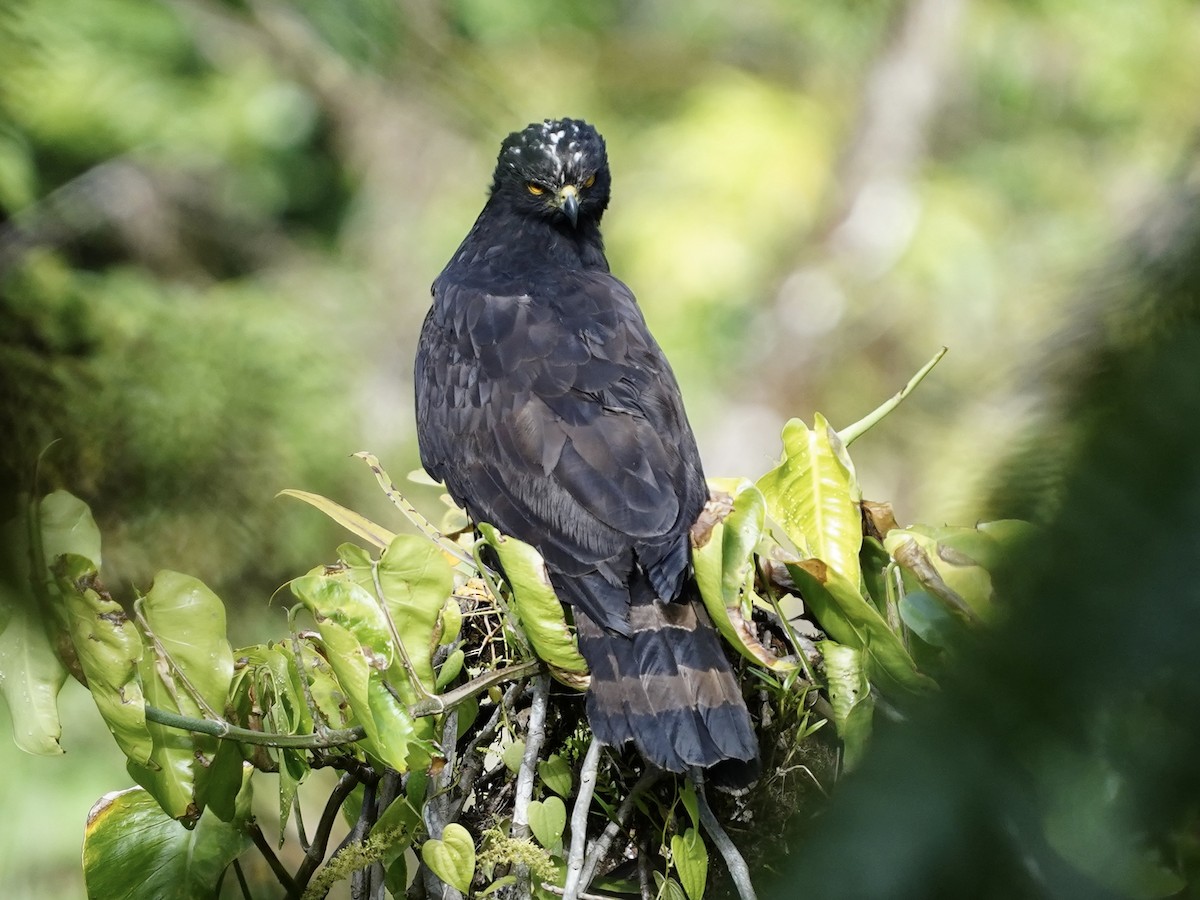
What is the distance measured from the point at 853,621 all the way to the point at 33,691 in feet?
2.94

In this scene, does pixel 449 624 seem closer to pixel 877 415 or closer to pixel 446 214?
pixel 877 415

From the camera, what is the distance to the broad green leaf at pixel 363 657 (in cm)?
127

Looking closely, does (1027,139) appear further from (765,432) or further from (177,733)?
(177,733)

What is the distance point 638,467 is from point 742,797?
728mm

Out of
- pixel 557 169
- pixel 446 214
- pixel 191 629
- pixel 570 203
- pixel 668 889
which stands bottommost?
pixel 668 889

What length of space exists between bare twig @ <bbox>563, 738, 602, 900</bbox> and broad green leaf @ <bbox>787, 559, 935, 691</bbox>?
334mm

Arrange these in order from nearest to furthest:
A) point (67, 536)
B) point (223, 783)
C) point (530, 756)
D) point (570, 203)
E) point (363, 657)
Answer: point (67, 536), point (363, 657), point (223, 783), point (530, 756), point (570, 203)

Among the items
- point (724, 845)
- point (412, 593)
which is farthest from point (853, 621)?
point (412, 593)

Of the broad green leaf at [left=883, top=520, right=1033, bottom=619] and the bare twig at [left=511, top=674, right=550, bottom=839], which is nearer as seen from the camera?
the broad green leaf at [left=883, top=520, right=1033, bottom=619]

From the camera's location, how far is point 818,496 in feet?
5.07

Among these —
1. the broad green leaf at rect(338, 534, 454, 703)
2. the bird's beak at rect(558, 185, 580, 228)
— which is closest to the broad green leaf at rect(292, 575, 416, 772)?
the broad green leaf at rect(338, 534, 454, 703)

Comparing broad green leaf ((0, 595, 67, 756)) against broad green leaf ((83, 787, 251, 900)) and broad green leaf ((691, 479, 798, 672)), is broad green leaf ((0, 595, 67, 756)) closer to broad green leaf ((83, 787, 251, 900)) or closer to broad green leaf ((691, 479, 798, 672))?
broad green leaf ((83, 787, 251, 900))

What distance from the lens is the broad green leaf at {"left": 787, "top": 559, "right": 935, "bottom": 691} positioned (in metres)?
1.33

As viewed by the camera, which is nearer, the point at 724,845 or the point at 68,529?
the point at 68,529
